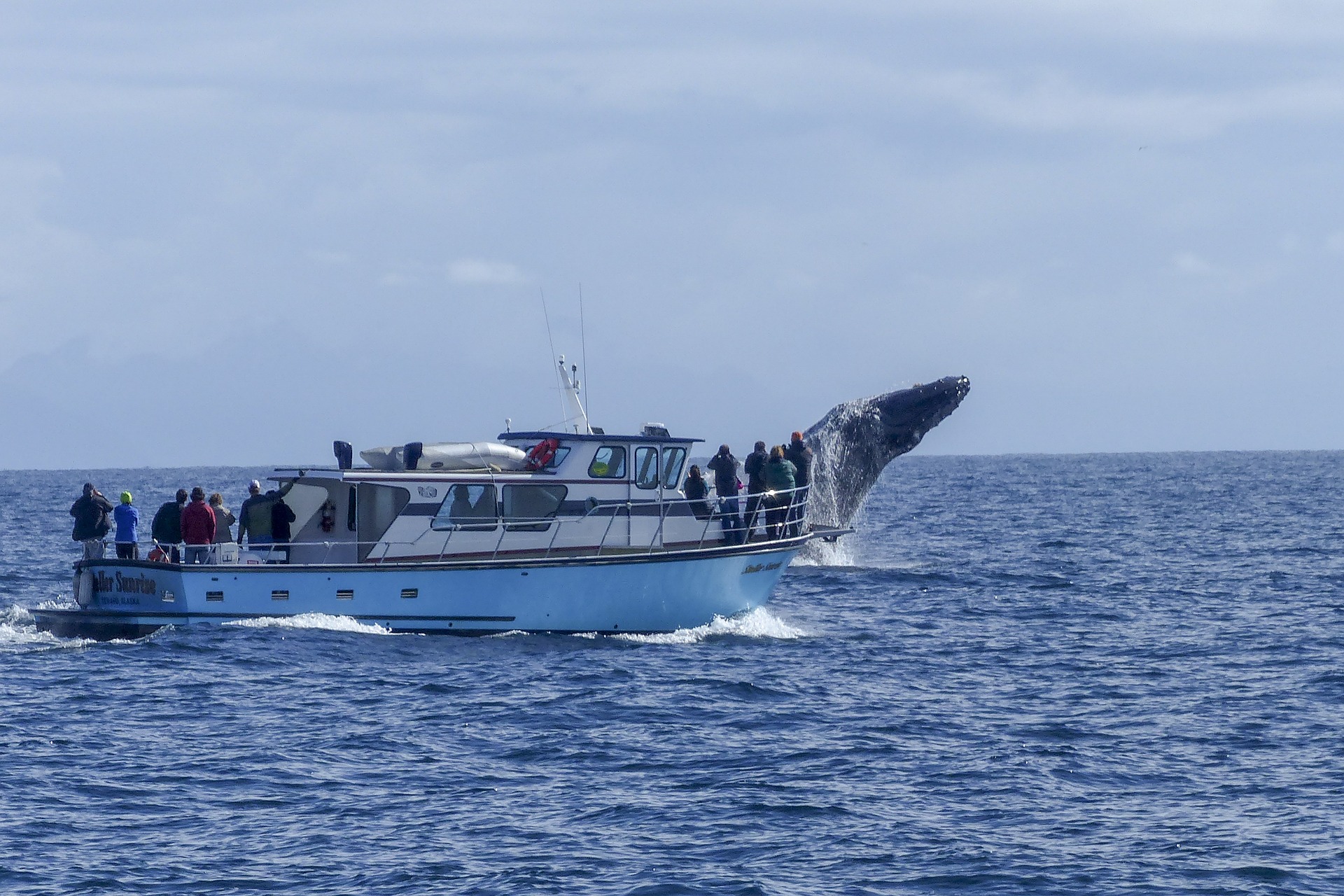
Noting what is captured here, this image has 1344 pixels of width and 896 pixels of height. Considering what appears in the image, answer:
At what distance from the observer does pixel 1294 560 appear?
4394cm

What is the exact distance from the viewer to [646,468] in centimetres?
2598

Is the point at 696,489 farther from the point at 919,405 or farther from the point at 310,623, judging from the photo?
the point at 919,405

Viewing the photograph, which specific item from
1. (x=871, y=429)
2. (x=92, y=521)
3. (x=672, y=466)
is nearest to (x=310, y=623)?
(x=92, y=521)

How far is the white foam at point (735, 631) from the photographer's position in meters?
25.7

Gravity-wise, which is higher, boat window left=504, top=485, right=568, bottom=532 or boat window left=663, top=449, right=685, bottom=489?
boat window left=663, top=449, right=685, bottom=489

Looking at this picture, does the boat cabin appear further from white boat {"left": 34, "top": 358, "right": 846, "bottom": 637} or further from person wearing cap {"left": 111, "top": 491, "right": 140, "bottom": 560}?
person wearing cap {"left": 111, "top": 491, "right": 140, "bottom": 560}

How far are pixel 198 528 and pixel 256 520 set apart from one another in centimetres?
114

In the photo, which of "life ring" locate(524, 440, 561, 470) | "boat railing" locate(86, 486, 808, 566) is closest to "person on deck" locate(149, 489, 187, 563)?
"boat railing" locate(86, 486, 808, 566)

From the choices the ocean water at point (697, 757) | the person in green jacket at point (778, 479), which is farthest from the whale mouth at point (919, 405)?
the person in green jacket at point (778, 479)

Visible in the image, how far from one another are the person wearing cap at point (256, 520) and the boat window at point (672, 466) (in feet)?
21.3

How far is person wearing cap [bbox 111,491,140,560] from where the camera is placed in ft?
80.9

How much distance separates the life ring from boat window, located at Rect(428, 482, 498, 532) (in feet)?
2.97

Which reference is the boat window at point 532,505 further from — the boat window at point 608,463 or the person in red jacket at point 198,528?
the person in red jacket at point 198,528

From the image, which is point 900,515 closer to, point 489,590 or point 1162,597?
point 1162,597
